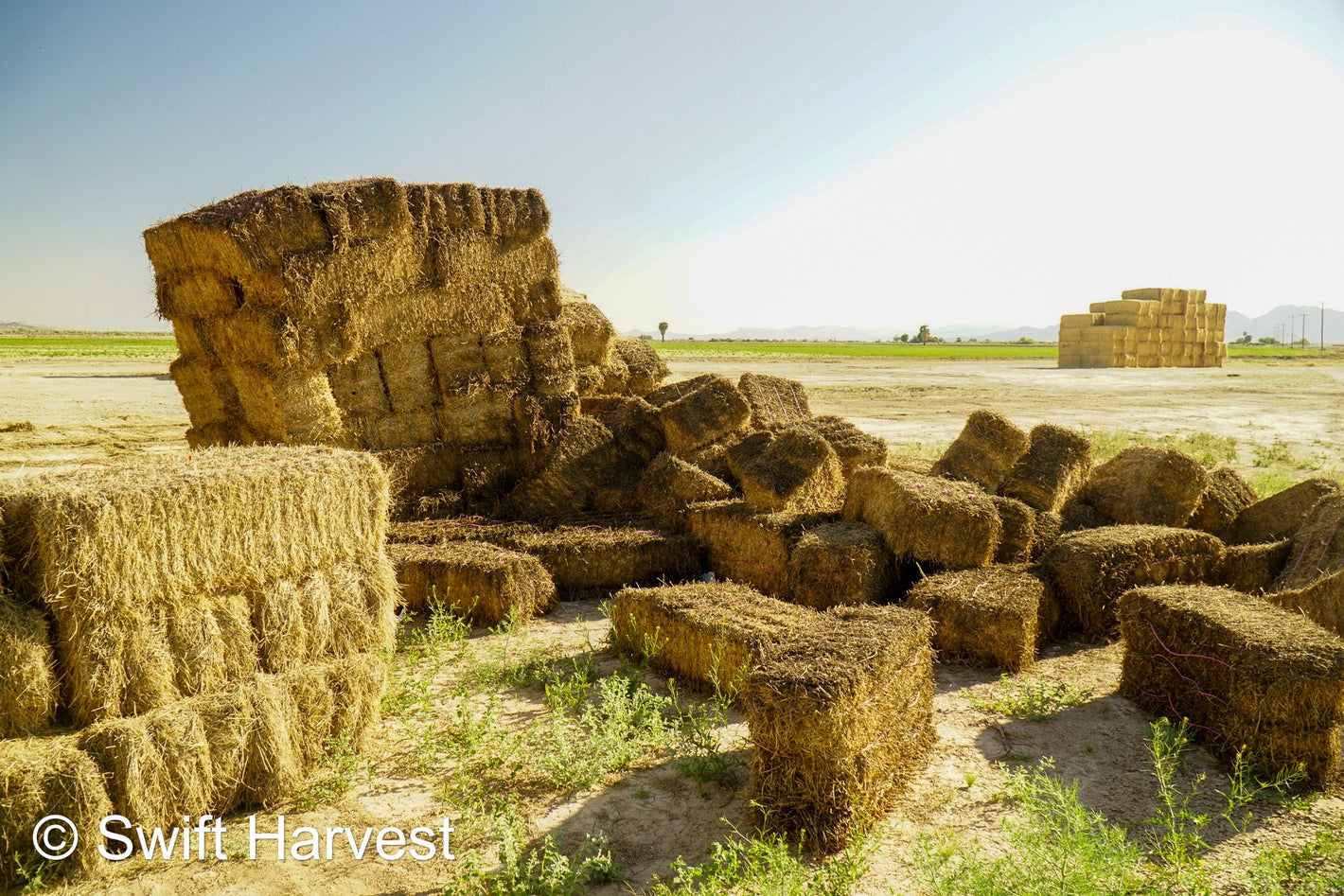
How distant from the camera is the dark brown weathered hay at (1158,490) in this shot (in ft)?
28.2

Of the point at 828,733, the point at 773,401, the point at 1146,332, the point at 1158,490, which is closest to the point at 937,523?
the point at 1158,490

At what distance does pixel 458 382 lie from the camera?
1023cm

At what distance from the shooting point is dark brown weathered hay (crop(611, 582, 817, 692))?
5.84 m

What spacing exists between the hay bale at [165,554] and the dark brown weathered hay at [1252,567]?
837 centimetres

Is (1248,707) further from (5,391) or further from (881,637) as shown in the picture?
(5,391)

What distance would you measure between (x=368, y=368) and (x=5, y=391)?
24084mm

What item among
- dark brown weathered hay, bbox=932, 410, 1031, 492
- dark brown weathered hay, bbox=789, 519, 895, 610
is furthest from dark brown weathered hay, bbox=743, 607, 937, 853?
dark brown weathered hay, bbox=932, 410, 1031, 492

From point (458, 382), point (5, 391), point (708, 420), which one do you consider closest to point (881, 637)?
point (708, 420)

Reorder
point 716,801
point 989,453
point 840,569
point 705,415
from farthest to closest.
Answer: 1. point 705,415
2. point 989,453
3. point 840,569
4. point 716,801

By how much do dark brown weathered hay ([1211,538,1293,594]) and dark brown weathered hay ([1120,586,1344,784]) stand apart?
2007 millimetres

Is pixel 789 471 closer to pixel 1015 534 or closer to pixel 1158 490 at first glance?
pixel 1015 534

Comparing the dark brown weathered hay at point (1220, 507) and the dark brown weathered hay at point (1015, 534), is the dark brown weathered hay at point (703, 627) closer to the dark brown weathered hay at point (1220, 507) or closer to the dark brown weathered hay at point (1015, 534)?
the dark brown weathered hay at point (1015, 534)

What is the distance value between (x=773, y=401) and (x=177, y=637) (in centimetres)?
846

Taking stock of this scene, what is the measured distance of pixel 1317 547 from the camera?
287 inches
